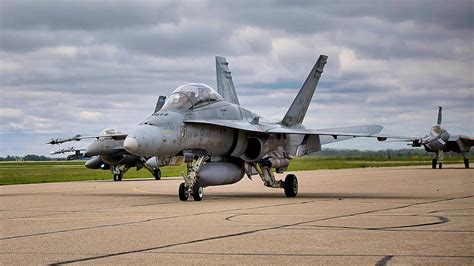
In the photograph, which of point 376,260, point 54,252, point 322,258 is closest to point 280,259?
point 322,258

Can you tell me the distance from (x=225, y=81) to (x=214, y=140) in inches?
215

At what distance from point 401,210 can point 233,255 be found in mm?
7931

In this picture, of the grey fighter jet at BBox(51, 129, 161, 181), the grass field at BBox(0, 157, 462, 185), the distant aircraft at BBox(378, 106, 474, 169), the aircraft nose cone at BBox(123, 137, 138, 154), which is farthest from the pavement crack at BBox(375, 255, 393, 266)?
the distant aircraft at BBox(378, 106, 474, 169)

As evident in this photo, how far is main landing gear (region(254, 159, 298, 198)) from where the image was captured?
22469 mm

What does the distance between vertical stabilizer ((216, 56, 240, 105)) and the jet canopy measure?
4.71 m

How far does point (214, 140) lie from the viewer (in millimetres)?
21531

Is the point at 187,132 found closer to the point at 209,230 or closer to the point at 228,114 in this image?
the point at 228,114

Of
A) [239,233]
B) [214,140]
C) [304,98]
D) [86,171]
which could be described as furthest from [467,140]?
[239,233]

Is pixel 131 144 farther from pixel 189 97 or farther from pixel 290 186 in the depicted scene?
pixel 290 186

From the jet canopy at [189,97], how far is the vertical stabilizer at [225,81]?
15.4 ft

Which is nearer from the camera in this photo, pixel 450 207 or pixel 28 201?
pixel 450 207

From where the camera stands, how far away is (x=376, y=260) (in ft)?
28.0

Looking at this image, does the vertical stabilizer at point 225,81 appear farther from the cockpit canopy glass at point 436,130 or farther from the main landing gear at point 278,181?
the cockpit canopy glass at point 436,130

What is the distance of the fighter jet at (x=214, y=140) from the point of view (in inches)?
770
